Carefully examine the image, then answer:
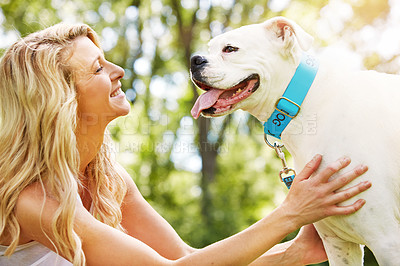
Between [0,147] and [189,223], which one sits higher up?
[0,147]

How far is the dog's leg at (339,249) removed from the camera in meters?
2.51

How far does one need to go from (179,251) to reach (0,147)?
1.39m

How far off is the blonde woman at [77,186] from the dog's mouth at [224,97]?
56 cm

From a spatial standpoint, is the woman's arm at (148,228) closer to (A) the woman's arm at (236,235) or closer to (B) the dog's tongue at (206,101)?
(A) the woman's arm at (236,235)

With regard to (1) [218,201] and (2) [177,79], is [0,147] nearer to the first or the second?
(1) [218,201]

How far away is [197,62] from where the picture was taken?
273 centimetres

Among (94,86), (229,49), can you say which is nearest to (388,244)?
(229,49)

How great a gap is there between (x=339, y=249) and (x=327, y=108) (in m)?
0.84

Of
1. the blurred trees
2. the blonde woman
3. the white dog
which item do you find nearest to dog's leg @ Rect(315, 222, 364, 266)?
the white dog

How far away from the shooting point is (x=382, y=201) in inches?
82.9

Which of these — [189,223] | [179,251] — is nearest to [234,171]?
[189,223]

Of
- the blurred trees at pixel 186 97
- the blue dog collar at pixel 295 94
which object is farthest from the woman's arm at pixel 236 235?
the blurred trees at pixel 186 97

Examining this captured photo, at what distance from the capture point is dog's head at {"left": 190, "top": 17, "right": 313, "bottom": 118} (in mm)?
2484

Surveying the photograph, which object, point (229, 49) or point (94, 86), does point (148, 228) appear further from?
point (229, 49)
